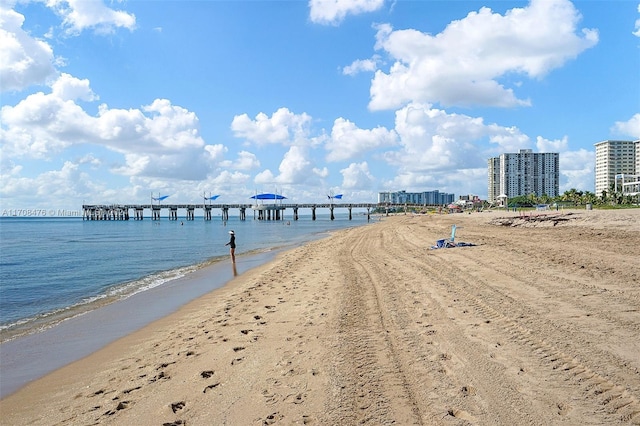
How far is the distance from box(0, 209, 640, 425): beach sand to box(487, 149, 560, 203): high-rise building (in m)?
175

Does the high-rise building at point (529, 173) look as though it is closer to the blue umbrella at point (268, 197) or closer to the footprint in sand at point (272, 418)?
the blue umbrella at point (268, 197)

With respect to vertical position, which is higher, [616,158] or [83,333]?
[616,158]

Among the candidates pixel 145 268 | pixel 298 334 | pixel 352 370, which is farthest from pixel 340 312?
pixel 145 268

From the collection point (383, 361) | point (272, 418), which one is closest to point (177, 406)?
point (272, 418)

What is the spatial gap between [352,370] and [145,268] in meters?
19.0

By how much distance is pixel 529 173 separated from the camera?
557 feet

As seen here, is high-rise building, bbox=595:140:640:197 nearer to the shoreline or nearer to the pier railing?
the pier railing

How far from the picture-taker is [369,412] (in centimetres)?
379

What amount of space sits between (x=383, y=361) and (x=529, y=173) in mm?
188360

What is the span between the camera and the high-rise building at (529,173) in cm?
16988

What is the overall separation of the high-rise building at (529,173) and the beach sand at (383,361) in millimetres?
175386

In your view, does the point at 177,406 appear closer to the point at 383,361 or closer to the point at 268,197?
the point at 383,361

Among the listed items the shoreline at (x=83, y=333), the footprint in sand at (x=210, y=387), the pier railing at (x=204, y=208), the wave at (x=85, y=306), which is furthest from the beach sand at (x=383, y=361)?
the pier railing at (x=204, y=208)

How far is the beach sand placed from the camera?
388cm
